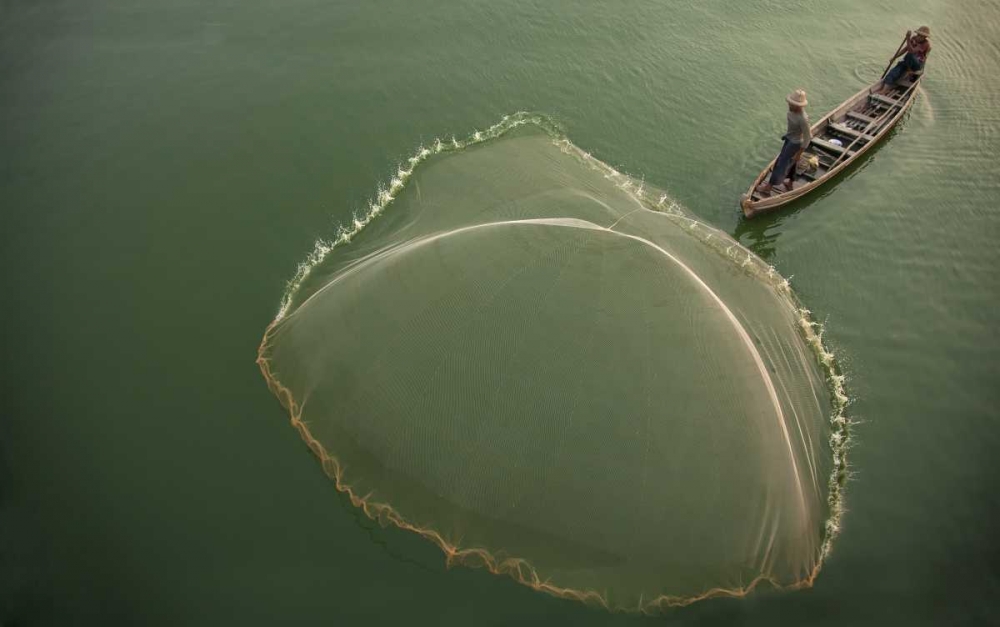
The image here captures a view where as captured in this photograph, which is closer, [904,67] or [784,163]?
[784,163]

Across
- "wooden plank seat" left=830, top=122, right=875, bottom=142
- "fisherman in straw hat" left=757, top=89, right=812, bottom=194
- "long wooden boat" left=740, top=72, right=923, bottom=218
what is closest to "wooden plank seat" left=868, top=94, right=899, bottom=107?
"long wooden boat" left=740, top=72, right=923, bottom=218

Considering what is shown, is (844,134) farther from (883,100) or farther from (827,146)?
(883,100)

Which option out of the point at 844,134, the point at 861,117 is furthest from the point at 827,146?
the point at 861,117

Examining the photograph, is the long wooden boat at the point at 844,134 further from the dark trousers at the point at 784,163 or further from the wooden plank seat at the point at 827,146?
the dark trousers at the point at 784,163

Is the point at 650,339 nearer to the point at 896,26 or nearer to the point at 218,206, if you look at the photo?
the point at 218,206

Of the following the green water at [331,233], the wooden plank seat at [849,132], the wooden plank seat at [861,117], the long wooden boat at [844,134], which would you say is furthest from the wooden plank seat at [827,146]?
the wooden plank seat at [861,117]

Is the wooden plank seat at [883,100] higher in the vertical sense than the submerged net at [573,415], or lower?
higher
